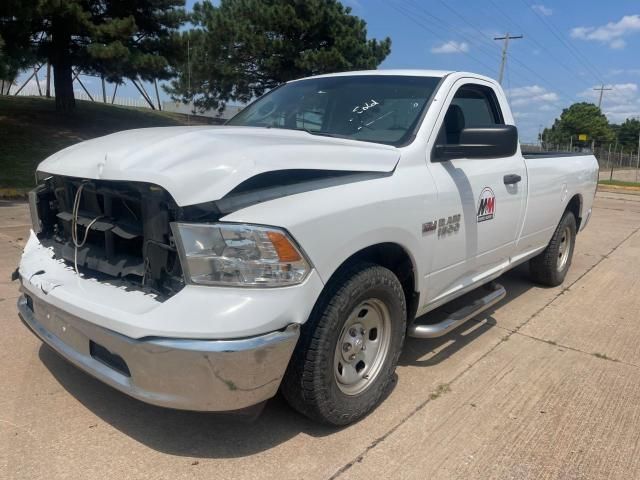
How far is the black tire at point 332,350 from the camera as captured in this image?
2439 mm

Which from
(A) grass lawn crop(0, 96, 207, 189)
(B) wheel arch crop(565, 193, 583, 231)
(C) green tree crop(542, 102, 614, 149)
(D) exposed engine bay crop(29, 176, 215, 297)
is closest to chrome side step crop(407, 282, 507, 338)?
(D) exposed engine bay crop(29, 176, 215, 297)

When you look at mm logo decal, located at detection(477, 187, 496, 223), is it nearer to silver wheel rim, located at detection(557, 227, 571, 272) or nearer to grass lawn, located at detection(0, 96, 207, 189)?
silver wheel rim, located at detection(557, 227, 571, 272)

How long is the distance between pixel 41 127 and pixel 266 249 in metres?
17.6

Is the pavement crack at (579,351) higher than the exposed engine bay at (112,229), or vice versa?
the exposed engine bay at (112,229)

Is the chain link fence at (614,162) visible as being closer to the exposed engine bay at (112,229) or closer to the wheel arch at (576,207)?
the wheel arch at (576,207)

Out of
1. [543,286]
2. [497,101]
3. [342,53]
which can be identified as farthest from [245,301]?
[342,53]

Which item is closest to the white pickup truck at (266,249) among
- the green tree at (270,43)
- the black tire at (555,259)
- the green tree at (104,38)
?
→ the black tire at (555,259)

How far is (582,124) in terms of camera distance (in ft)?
277

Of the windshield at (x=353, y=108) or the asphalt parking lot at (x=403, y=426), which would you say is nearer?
the asphalt parking lot at (x=403, y=426)

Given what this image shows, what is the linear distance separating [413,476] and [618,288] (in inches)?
170

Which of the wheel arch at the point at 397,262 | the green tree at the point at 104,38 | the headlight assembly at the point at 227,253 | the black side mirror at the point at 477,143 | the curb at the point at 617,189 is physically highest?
the green tree at the point at 104,38

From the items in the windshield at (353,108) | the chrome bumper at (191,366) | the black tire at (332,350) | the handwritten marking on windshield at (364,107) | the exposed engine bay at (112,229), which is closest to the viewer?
the chrome bumper at (191,366)

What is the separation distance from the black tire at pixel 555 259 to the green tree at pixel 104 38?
13.8m

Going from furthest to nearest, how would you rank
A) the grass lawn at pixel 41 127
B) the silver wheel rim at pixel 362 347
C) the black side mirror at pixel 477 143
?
the grass lawn at pixel 41 127
the black side mirror at pixel 477 143
the silver wheel rim at pixel 362 347
